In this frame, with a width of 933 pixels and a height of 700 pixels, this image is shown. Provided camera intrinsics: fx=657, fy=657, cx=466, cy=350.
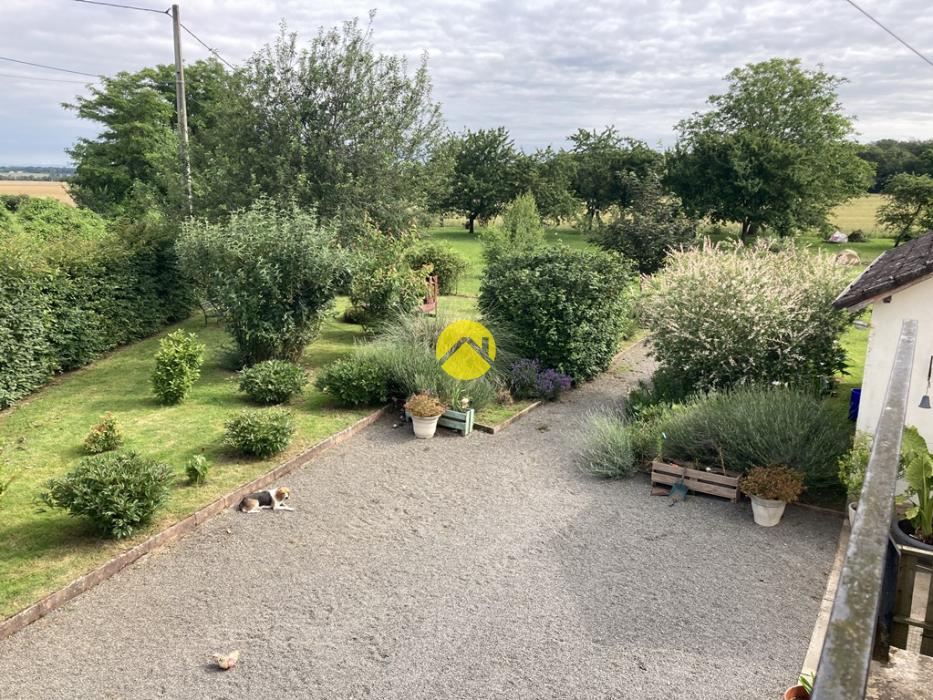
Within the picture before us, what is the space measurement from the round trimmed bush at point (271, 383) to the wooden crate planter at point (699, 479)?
5985 millimetres

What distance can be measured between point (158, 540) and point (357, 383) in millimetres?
4473

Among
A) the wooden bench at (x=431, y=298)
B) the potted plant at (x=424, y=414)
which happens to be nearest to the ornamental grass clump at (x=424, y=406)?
the potted plant at (x=424, y=414)

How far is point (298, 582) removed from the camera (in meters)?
6.12

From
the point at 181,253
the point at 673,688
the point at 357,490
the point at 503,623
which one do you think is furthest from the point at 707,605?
the point at 181,253

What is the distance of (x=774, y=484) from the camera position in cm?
720

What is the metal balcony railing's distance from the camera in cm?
100

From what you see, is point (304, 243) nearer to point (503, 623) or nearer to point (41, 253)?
point (41, 253)

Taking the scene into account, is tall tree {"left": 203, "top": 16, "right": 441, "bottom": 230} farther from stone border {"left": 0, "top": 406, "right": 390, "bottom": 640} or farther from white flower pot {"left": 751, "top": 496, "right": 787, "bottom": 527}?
white flower pot {"left": 751, "top": 496, "right": 787, "bottom": 527}

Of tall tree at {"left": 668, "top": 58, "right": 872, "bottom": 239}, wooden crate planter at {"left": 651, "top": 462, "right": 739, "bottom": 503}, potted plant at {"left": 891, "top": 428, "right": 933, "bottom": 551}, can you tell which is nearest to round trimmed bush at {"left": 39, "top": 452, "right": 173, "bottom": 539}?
wooden crate planter at {"left": 651, "top": 462, "right": 739, "bottom": 503}

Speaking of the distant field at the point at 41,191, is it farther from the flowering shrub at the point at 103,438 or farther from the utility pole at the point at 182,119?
the flowering shrub at the point at 103,438

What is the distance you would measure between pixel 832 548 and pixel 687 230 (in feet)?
46.9

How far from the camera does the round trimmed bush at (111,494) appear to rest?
6.39 metres

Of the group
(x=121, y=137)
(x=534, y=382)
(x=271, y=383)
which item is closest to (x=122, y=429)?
(x=271, y=383)

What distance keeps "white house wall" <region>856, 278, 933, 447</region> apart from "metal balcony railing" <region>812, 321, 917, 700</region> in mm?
6595
